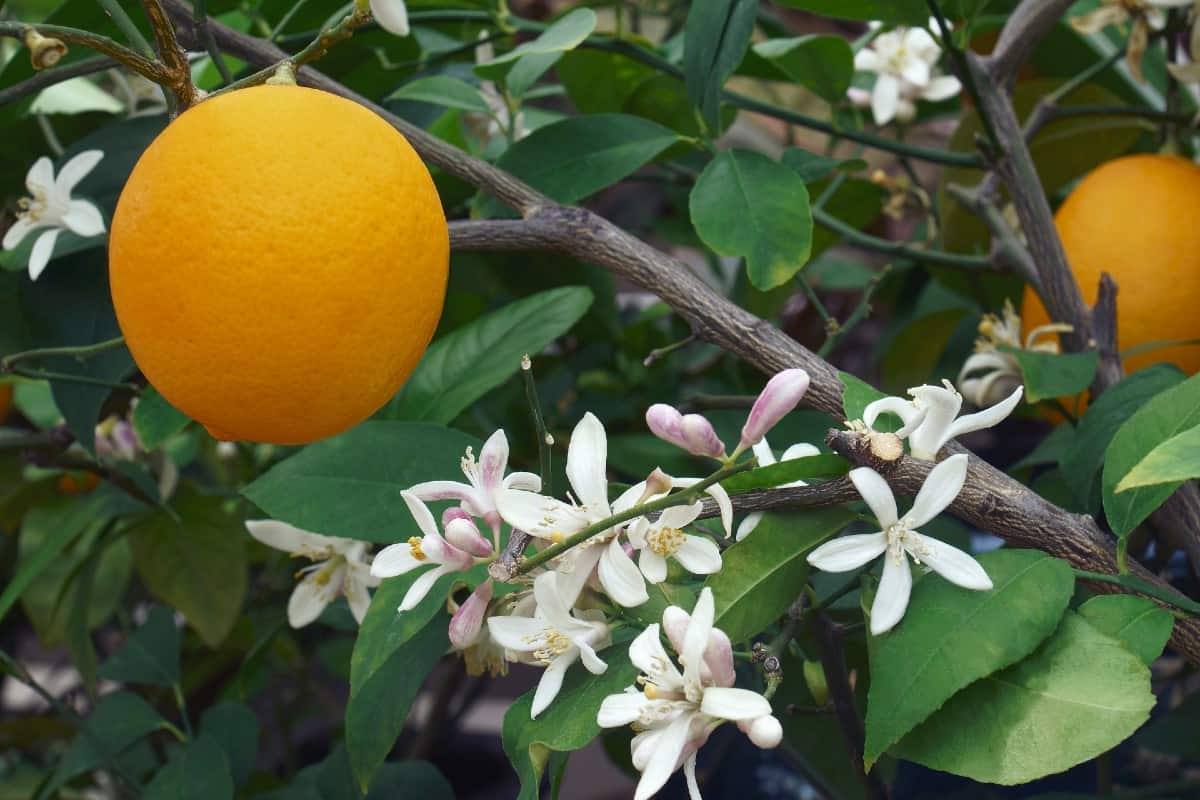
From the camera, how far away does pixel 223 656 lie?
104 cm

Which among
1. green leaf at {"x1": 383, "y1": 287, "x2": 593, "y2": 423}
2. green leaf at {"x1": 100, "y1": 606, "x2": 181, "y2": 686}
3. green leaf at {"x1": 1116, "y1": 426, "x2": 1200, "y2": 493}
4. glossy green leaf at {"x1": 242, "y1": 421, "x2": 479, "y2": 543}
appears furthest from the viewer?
green leaf at {"x1": 100, "y1": 606, "x2": 181, "y2": 686}

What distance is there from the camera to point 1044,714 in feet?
1.22

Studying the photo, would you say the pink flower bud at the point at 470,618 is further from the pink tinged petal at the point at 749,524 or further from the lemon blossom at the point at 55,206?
the lemon blossom at the point at 55,206

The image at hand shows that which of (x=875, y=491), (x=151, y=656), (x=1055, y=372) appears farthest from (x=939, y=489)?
(x=151, y=656)

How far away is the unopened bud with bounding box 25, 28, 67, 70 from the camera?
357 millimetres


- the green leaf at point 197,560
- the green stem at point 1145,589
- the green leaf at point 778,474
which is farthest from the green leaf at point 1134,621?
the green leaf at point 197,560

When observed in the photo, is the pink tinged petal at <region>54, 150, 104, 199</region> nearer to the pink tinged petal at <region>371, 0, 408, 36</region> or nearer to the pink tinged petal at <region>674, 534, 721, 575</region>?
the pink tinged petal at <region>371, 0, 408, 36</region>

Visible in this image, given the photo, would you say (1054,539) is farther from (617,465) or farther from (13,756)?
(13,756)

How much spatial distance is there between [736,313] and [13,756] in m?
1.15

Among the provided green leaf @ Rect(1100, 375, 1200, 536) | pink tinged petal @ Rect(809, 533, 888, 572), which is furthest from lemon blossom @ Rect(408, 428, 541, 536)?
green leaf @ Rect(1100, 375, 1200, 536)

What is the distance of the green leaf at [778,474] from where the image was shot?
381mm

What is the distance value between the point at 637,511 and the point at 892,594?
0.09 m

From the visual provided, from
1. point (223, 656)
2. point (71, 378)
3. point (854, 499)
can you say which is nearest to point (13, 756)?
point (223, 656)

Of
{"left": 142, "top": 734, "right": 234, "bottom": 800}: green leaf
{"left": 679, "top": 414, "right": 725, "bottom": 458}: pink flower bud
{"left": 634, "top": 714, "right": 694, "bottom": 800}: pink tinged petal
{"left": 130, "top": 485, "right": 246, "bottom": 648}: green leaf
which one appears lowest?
{"left": 130, "top": 485, "right": 246, "bottom": 648}: green leaf
